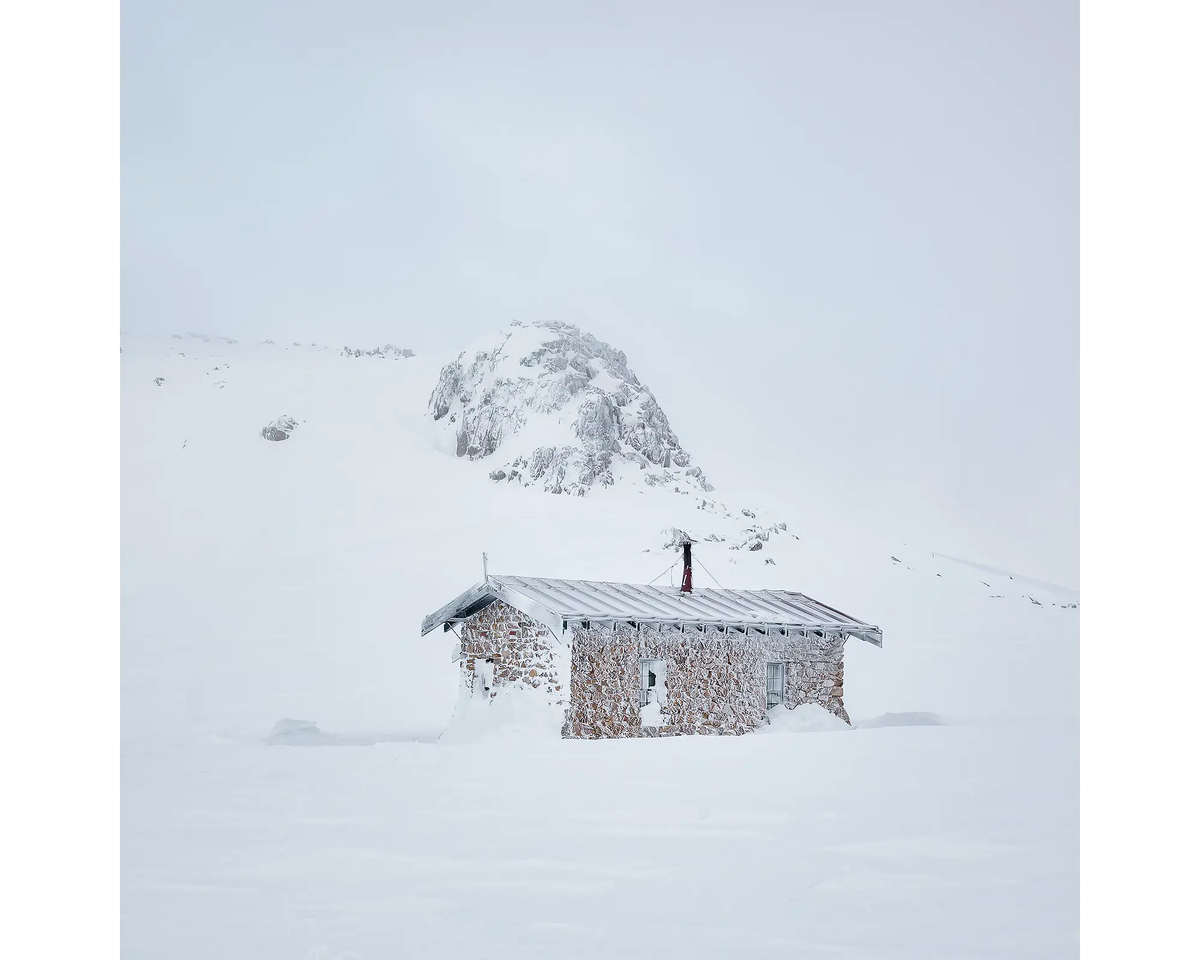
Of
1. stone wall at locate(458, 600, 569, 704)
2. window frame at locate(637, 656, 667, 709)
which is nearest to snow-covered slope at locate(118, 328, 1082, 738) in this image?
stone wall at locate(458, 600, 569, 704)

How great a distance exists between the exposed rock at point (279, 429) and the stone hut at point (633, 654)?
49569mm

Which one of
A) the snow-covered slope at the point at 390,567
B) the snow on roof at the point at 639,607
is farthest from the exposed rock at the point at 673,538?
the snow on roof at the point at 639,607

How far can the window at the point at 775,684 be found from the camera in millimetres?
22594

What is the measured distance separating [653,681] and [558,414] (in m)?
41.3

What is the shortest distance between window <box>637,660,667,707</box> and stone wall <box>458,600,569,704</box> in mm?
1820

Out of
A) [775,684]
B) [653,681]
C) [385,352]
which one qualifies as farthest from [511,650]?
[385,352]

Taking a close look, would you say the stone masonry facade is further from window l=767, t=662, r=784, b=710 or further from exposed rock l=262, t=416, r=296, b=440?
exposed rock l=262, t=416, r=296, b=440

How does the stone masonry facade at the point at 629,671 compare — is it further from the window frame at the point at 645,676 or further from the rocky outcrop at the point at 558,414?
the rocky outcrop at the point at 558,414

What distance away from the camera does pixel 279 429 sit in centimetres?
6888

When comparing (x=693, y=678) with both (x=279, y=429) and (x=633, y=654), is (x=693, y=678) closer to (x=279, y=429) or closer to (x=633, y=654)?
(x=633, y=654)
